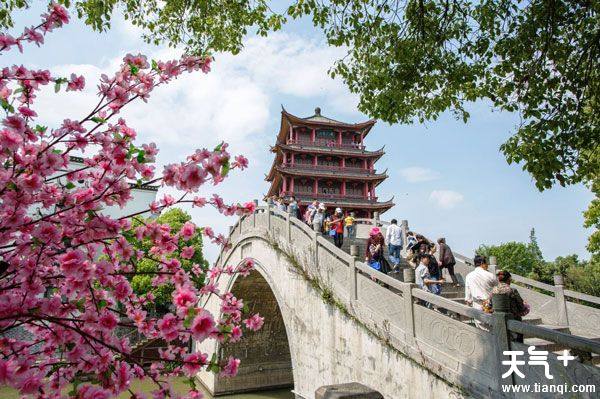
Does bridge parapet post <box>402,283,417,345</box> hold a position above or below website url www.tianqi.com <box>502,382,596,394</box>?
above

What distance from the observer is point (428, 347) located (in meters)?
5.58

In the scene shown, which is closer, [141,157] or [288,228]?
[141,157]

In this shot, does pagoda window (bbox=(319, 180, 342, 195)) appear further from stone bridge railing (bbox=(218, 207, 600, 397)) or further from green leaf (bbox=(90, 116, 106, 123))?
green leaf (bbox=(90, 116, 106, 123))

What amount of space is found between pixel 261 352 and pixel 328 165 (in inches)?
658

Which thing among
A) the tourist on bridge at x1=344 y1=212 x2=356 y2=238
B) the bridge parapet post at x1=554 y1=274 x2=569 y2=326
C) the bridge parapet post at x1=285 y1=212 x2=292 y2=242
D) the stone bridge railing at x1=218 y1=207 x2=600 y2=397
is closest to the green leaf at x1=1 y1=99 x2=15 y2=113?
the stone bridge railing at x1=218 y1=207 x2=600 y2=397

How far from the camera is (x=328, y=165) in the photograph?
3080cm

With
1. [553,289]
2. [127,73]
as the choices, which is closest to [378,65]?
[127,73]

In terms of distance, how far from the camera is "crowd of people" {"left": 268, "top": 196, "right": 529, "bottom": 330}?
5027 millimetres

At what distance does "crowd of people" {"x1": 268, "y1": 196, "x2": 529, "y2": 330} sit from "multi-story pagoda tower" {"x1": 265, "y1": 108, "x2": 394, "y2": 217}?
576 inches

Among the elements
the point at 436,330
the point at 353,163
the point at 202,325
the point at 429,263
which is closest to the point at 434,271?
the point at 429,263

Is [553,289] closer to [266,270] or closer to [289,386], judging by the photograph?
[266,270]

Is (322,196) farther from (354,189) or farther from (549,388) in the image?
(549,388)

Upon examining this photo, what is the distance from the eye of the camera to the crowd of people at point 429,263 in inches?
198

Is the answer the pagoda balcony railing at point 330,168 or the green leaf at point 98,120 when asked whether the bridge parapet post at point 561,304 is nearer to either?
the green leaf at point 98,120
